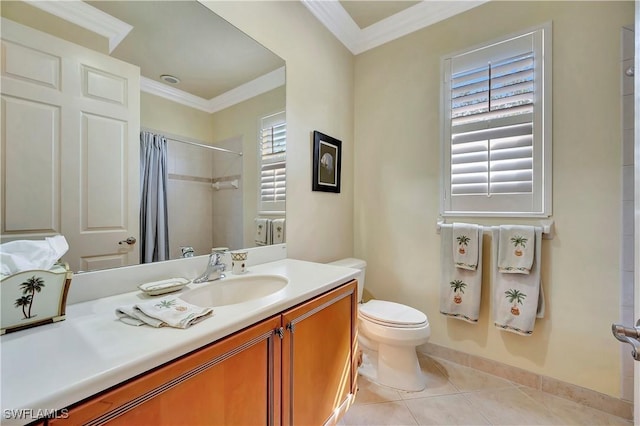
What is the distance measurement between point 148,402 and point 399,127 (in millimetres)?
2129

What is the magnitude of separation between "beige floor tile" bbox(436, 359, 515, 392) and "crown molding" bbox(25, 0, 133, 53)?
2507 millimetres

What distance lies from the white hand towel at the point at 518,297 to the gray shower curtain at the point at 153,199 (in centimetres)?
189

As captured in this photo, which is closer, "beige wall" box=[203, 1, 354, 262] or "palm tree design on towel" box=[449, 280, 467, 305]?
"beige wall" box=[203, 1, 354, 262]

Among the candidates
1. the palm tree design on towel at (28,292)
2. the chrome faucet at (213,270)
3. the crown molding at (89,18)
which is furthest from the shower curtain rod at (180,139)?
the palm tree design on towel at (28,292)

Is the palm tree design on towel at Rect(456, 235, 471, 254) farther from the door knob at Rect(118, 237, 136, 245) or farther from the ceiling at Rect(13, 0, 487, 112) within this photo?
the door knob at Rect(118, 237, 136, 245)

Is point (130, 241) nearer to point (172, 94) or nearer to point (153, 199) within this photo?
point (153, 199)

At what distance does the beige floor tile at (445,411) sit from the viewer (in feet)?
4.57

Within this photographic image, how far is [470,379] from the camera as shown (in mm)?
1722

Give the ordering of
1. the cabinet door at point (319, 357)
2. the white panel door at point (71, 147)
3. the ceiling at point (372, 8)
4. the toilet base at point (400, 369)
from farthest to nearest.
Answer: the ceiling at point (372, 8), the toilet base at point (400, 369), the cabinet door at point (319, 357), the white panel door at point (71, 147)

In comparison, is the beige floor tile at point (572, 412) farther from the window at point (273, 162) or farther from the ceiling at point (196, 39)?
the ceiling at point (196, 39)

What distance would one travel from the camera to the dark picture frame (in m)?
1.88

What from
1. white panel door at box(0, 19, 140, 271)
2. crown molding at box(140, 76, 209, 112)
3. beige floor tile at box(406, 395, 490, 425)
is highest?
crown molding at box(140, 76, 209, 112)

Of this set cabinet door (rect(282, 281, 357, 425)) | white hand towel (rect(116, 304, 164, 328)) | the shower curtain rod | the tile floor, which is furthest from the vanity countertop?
the tile floor

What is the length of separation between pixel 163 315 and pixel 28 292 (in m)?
0.32
